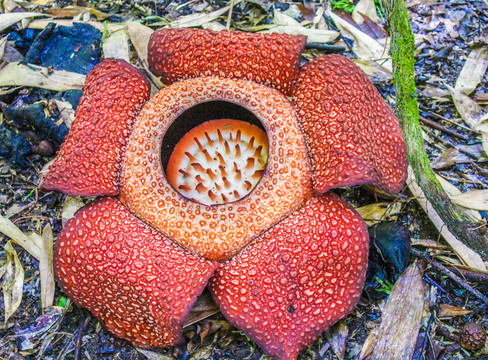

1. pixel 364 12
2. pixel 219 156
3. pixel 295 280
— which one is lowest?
pixel 295 280

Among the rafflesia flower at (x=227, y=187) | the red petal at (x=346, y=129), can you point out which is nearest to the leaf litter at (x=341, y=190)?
the rafflesia flower at (x=227, y=187)

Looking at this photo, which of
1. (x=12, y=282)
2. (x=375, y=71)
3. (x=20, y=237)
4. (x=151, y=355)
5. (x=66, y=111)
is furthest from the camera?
(x=375, y=71)

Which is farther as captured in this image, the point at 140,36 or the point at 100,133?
the point at 140,36

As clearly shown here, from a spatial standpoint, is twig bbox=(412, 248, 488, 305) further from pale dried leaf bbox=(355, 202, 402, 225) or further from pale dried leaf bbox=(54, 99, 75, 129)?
pale dried leaf bbox=(54, 99, 75, 129)

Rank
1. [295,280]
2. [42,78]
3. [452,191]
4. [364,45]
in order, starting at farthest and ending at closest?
[364,45], [42,78], [452,191], [295,280]

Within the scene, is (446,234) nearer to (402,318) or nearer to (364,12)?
(402,318)

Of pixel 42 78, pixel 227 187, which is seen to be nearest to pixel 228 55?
pixel 227 187

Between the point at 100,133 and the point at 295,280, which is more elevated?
the point at 100,133
